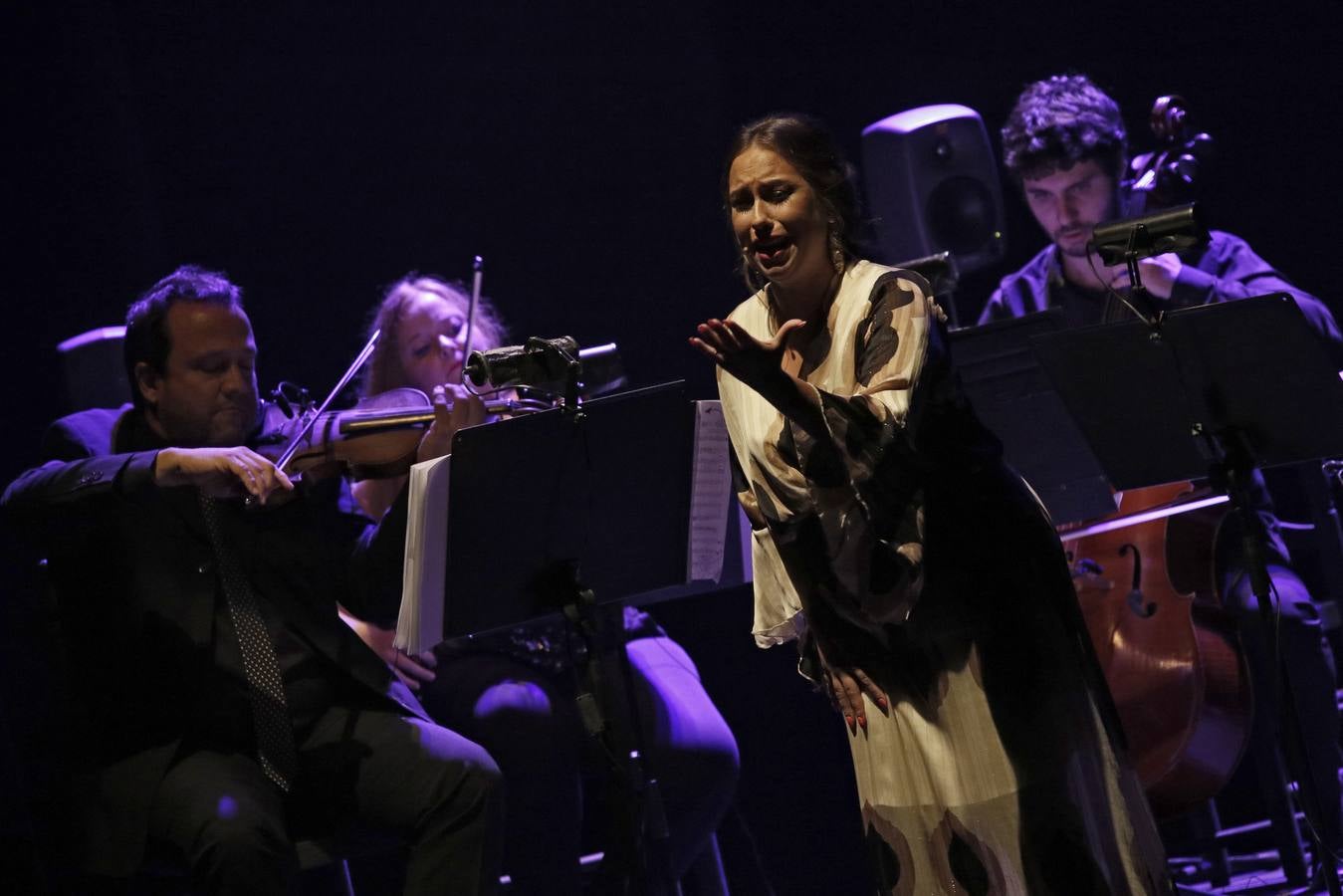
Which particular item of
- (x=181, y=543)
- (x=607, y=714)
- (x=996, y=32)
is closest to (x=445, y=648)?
(x=181, y=543)

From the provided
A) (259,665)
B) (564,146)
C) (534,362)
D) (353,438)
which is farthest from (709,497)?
(564,146)

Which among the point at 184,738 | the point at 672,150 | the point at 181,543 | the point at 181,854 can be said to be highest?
the point at 672,150

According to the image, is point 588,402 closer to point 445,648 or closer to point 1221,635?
point 445,648

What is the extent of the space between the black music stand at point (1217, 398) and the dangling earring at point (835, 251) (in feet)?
2.00

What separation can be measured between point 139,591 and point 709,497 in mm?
1090

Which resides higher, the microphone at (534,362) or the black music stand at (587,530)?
the microphone at (534,362)

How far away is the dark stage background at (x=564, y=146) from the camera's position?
4.00 metres

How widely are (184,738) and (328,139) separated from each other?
2125 millimetres

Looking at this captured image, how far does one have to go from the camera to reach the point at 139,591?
2.74 meters

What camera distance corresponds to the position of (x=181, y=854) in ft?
8.47

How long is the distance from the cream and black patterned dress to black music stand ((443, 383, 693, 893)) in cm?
45

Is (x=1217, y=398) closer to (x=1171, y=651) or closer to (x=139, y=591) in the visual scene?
(x=1171, y=651)

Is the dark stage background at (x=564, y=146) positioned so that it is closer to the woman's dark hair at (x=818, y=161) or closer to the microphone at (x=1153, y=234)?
the microphone at (x=1153, y=234)

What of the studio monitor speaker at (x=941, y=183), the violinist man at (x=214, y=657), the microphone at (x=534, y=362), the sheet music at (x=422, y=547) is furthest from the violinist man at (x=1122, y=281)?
the violinist man at (x=214, y=657)
